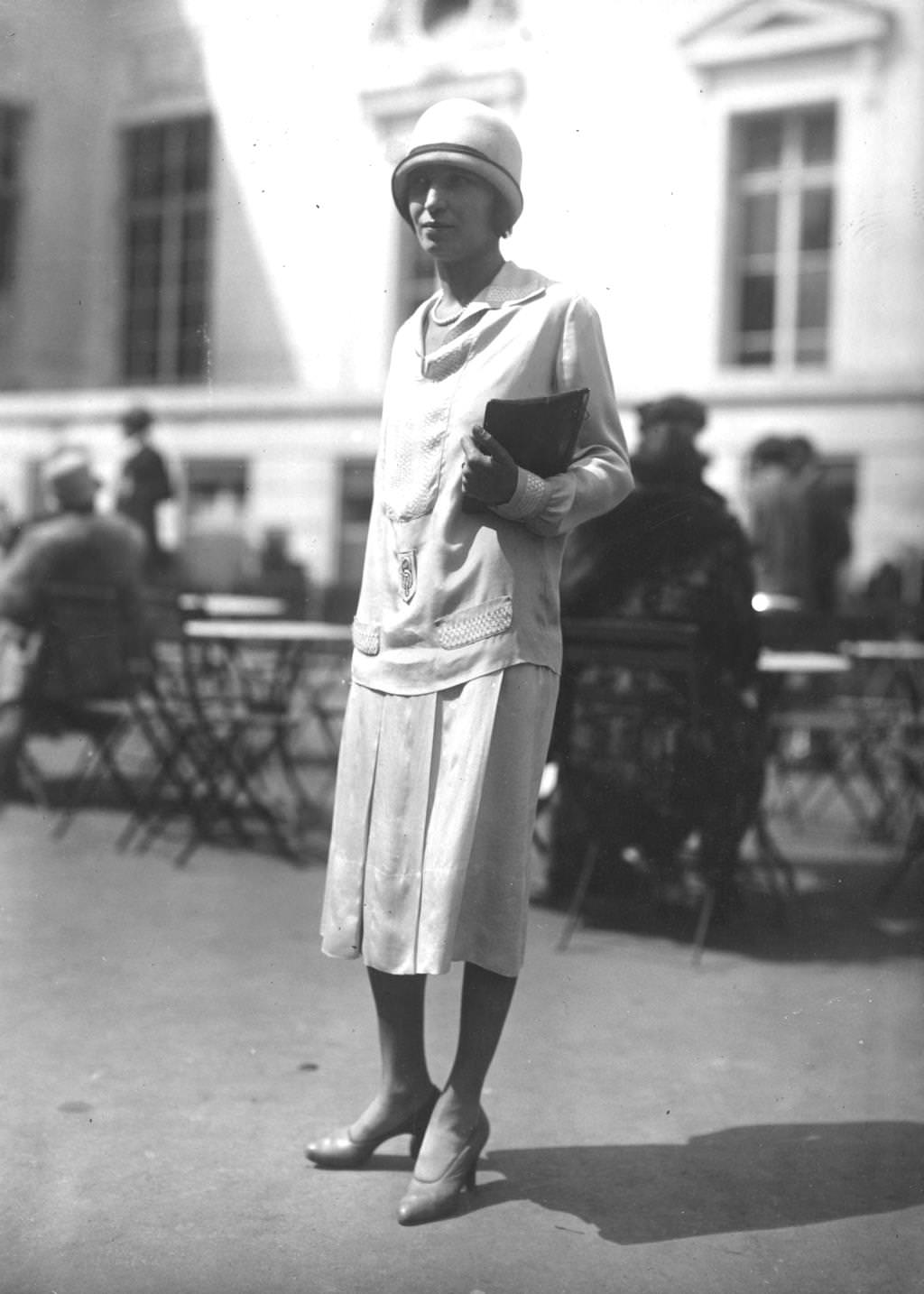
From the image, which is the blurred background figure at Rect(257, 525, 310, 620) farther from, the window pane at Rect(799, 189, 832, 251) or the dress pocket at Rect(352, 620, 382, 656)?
the dress pocket at Rect(352, 620, 382, 656)

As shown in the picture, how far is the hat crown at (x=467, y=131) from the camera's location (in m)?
3.00

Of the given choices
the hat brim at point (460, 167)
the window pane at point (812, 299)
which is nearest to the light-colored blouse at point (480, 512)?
the hat brim at point (460, 167)

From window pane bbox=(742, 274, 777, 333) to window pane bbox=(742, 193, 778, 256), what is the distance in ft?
0.91

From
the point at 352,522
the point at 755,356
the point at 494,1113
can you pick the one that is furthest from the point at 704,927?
the point at 755,356

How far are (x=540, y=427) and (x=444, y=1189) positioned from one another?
56.3 inches

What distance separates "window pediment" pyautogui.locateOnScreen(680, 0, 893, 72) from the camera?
45.7 ft

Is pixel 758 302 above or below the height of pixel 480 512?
above

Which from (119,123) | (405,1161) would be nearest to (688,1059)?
(405,1161)

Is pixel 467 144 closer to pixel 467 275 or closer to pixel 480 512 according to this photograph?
pixel 467 275

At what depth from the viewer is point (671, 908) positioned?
580 cm

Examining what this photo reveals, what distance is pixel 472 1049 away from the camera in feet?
10.2

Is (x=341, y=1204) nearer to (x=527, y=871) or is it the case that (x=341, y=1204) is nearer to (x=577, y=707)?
(x=527, y=871)

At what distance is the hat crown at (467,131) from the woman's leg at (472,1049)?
154cm

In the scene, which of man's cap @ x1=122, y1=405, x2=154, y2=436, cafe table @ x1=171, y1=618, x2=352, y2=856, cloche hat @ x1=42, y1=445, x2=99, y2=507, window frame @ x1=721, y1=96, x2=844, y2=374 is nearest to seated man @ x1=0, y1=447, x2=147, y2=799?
cloche hat @ x1=42, y1=445, x2=99, y2=507
